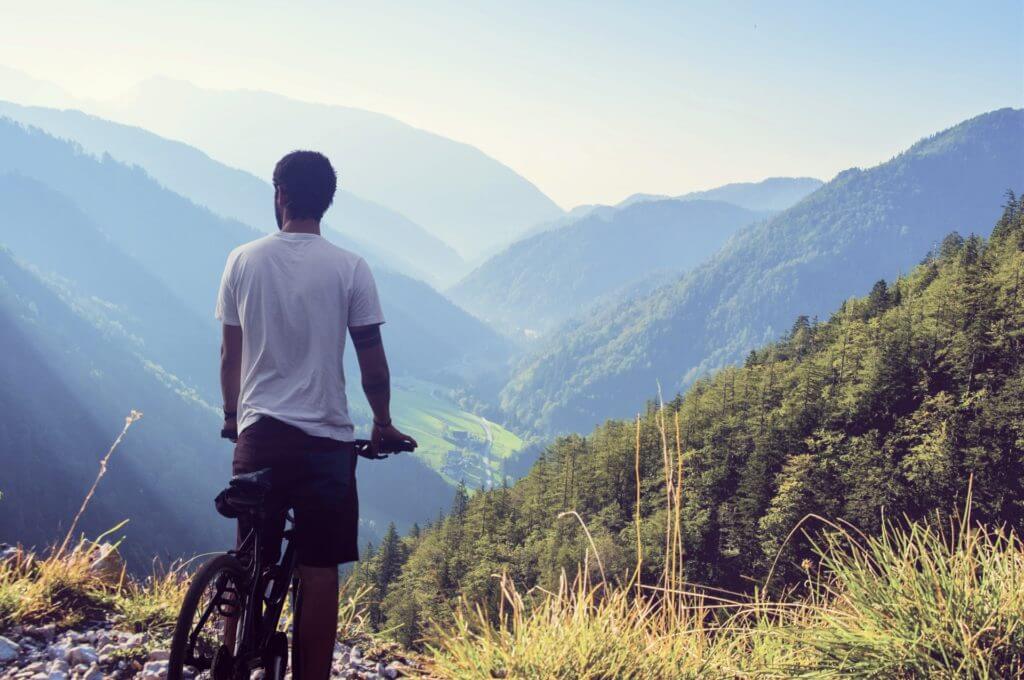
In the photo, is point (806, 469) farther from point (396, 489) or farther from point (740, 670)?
point (396, 489)

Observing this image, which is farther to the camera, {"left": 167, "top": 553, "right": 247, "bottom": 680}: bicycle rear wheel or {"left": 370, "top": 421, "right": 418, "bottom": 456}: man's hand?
{"left": 370, "top": 421, "right": 418, "bottom": 456}: man's hand

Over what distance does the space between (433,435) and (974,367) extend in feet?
507

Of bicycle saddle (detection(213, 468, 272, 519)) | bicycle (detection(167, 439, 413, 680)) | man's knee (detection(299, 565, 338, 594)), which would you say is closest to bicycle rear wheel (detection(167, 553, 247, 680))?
bicycle (detection(167, 439, 413, 680))

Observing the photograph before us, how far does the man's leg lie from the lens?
2.84 m

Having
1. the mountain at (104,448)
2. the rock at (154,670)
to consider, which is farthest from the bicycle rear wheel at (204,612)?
the mountain at (104,448)

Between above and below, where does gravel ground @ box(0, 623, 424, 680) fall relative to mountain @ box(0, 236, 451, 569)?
above

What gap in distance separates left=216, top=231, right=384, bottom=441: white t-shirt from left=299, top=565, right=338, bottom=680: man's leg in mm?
597

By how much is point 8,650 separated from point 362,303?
2803 millimetres

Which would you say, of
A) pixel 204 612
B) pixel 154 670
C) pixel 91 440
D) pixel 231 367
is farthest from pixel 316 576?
pixel 91 440

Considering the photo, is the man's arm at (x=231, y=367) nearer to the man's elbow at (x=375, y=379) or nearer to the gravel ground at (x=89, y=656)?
the man's elbow at (x=375, y=379)

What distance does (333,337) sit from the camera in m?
2.88

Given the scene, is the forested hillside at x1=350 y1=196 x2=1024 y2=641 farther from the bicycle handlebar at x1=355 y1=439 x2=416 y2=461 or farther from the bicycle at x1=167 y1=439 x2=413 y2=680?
the bicycle at x1=167 y1=439 x2=413 y2=680

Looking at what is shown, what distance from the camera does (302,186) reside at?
307 centimetres

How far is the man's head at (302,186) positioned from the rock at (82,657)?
2.62 meters
